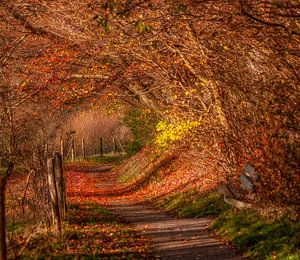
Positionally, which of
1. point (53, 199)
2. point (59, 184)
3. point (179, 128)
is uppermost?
point (179, 128)

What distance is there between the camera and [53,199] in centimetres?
1406

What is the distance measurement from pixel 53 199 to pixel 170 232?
332 cm

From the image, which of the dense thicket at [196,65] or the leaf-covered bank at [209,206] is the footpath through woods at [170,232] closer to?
the leaf-covered bank at [209,206]

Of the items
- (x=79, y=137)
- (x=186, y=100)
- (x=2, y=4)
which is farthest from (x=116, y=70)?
(x=79, y=137)

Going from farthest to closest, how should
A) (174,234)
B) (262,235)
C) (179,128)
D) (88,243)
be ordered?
(179,128) < (174,234) < (88,243) < (262,235)

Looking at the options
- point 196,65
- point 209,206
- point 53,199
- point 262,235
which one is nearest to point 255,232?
point 262,235

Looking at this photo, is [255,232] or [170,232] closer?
[255,232]

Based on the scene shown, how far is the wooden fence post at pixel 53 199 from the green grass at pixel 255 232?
3668 millimetres

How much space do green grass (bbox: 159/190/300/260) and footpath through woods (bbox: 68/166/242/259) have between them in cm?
28

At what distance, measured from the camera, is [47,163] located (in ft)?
47.5

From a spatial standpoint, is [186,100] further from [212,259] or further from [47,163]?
[212,259]

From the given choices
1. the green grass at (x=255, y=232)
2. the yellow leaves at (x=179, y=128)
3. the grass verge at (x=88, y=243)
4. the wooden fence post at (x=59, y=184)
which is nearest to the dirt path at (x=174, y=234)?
the green grass at (x=255, y=232)

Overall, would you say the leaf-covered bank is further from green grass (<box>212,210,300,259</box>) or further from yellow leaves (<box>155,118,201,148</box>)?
yellow leaves (<box>155,118,201,148</box>)

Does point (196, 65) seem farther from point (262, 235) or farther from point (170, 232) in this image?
point (262, 235)
